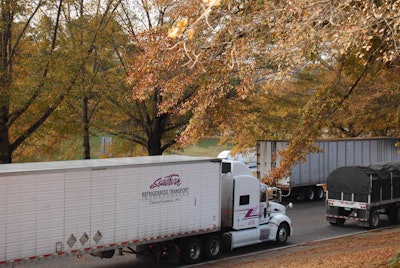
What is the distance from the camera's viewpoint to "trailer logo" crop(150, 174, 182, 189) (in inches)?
559

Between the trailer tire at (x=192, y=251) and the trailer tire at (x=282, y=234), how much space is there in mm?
3576

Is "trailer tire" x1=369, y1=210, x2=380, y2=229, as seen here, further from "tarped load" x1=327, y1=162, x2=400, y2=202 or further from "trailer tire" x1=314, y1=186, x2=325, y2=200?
"trailer tire" x1=314, y1=186, x2=325, y2=200

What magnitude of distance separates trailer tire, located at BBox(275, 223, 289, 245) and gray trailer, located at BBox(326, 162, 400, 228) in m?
3.84

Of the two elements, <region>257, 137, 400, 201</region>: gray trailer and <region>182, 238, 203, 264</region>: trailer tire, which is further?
<region>257, 137, 400, 201</region>: gray trailer

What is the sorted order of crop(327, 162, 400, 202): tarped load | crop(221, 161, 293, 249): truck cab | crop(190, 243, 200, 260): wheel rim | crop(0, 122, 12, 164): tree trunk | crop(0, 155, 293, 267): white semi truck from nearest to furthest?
crop(0, 155, 293, 267): white semi truck < crop(190, 243, 200, 260): wheel rim < crop(221, 161, 293, 249): truck cab < crop(0, 122, 12, 164): tree trunk < crop(327, 162, 400, 202): tarped load

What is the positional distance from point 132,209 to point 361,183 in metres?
10.9

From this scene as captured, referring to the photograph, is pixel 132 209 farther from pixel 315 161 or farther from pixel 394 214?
pixel 315 161

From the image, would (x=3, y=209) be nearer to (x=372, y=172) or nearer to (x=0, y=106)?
(x=0, y=106)

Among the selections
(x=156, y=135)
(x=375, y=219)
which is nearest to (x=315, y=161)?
(x=375, y=219)

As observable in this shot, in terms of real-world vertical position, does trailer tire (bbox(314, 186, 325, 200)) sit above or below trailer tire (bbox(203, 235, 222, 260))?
above

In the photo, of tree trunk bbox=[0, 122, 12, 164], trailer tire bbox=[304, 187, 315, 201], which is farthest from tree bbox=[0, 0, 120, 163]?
trailer tire bbox=[304, 187, 315, 201]

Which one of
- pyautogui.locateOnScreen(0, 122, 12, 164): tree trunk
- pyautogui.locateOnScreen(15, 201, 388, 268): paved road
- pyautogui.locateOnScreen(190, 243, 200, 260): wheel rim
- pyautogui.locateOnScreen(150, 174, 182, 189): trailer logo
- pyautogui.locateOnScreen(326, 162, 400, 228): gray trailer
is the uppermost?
pyautogui.locateOnScreen(0, 122, 12, 164): tree trunk

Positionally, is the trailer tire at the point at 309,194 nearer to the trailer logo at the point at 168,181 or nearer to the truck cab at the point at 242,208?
the truck cab at the point at 242,208

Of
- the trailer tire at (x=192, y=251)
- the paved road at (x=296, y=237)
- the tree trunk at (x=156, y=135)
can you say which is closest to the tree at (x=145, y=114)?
the tree trunk at (x=156, y=135)
